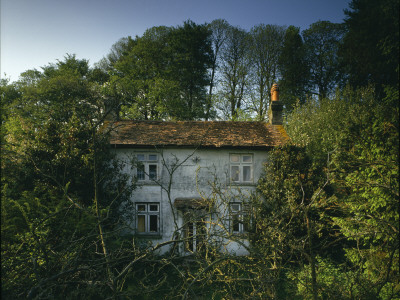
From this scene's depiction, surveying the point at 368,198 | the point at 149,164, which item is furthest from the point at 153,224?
the point at 368,198

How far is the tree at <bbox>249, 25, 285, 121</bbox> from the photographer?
849 inches

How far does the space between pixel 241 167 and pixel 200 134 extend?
3.23 meters

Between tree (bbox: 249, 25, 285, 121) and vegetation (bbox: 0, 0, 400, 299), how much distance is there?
135 millimetres

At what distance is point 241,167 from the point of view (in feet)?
44.4

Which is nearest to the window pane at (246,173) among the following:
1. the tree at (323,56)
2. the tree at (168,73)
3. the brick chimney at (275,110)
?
the brick chimney at (275,110)

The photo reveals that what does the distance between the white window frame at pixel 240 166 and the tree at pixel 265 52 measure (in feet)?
40.6

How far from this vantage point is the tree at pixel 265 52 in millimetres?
21562

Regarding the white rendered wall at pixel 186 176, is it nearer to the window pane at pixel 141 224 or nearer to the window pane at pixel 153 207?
the window pane at pixel 153 207

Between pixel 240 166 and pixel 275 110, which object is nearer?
pixel 240 166

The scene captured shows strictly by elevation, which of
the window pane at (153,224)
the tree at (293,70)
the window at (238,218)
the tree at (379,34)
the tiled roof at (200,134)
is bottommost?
the window pane at (153,224)

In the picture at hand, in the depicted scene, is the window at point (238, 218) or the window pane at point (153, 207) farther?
the window pane at point (153, 207)

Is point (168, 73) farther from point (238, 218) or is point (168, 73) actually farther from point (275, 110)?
point (238, 218)

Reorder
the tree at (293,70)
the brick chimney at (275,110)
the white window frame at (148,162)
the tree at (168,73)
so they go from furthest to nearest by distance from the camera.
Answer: the tree at (168,73) → the tree at (293,70) → the brick chimney at (275,110) → the white window frame at (148,162)

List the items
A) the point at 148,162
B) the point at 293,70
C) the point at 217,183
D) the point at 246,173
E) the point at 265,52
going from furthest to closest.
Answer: the point at 265,52, the point at 293,70, the point at 246,173, the point at 148,162, the point at 217,183
